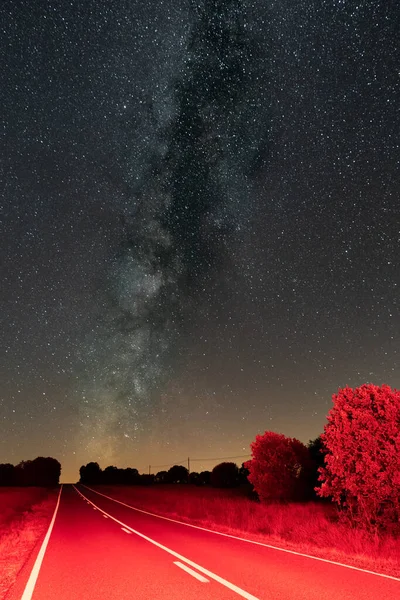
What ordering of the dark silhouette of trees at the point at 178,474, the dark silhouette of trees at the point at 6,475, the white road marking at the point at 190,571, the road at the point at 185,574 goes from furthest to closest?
the dark silhouette of trees at the point at 178,474 < the dark silhouette of trees at the point at 6,475 < the white road marking at the point at 190,571 < the road at the point at 185,574

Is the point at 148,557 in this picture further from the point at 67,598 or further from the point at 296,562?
the point at 67,598

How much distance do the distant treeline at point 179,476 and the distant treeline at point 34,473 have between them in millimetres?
15140

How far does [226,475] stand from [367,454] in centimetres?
8076

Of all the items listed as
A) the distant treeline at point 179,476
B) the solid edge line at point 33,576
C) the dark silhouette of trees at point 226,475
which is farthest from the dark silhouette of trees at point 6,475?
the solid edge line at point 33,576

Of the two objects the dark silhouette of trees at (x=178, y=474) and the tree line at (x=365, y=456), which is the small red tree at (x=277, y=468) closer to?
the tree line at (x=365, y=456)

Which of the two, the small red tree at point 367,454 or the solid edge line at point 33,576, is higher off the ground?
the small red tree at point 367,454

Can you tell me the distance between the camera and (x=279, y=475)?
3216 centimetres

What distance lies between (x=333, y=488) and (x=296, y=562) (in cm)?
650

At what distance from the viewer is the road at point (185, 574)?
23.6ft

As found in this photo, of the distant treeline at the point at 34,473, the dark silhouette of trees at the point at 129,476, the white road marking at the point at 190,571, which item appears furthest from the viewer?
the dark silhouette of trees at the point at 129,476

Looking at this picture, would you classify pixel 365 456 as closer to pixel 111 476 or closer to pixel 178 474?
pixel 178 474

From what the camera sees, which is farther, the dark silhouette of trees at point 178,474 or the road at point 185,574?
the dark silhouette of trees at point 178,474

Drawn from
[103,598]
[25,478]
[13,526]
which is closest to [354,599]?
[103,598]

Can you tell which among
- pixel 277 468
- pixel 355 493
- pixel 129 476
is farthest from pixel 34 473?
pixel 355 493
